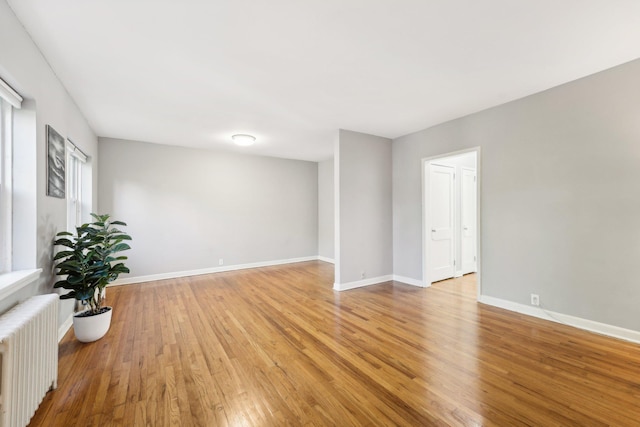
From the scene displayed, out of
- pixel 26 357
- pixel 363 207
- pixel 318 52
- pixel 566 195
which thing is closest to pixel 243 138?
pixel 363 207

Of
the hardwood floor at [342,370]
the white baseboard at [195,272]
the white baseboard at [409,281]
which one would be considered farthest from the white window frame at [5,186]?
the white baseboard at [409,281]

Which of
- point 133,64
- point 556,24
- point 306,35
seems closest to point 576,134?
point 556,24

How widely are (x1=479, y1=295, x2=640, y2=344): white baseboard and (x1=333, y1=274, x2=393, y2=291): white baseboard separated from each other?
1630 millimetres

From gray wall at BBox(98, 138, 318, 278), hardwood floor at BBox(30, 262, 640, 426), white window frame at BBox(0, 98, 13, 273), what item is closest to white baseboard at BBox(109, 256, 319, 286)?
gray wall at BBox(98, 138, 318, 278)

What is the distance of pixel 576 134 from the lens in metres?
2.94

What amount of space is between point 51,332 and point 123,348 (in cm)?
80

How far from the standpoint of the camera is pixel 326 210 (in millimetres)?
7164

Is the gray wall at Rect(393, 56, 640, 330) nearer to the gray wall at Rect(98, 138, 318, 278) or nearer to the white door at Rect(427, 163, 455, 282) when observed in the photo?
the white door at Rect(427, 163, 455, 282)

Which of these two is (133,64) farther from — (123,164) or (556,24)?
(556,24)

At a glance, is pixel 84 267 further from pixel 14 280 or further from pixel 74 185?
pixel 74 185

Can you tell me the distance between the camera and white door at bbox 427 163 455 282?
4719mm

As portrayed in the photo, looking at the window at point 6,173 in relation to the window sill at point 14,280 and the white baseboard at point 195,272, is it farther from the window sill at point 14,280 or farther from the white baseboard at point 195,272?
the white baseboard at point 195,272

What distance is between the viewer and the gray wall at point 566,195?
2652 mm

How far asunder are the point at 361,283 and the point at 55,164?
4308 millimetres
